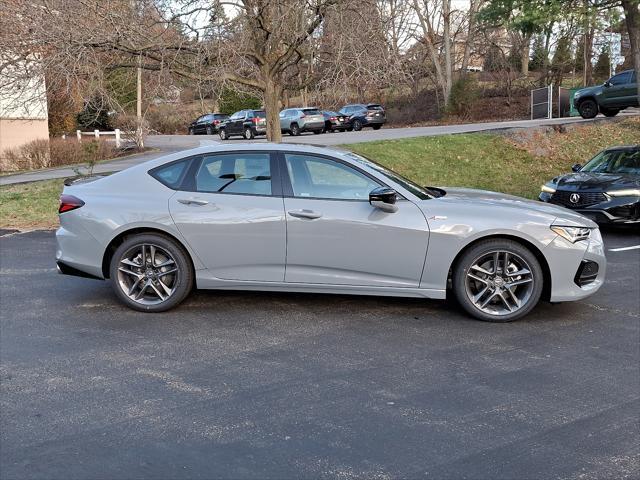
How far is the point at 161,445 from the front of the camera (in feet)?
11.5

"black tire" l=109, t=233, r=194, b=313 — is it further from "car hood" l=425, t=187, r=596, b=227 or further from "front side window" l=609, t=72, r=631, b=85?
"front side window" l=609, t=72, r=631, b=85

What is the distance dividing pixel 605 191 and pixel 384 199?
5909 mm

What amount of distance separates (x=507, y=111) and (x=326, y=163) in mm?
34275

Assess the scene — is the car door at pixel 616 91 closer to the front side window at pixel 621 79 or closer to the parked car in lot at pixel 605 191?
the front side window at pixel 621 79

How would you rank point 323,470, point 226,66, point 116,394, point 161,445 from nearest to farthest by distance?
1. point 323,470
2. point 161,445
3. point 116,394
4. point 226,66

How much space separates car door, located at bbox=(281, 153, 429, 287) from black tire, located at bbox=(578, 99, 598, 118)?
69.0 ft

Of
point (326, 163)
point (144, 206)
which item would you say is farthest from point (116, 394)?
point (326, 163)

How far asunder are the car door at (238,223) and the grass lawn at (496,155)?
9.74m

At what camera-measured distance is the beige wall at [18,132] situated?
83.3ft

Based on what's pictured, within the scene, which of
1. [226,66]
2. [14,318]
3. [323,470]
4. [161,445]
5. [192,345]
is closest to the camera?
[323,470]

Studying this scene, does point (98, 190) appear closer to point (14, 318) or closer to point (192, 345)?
point (14, 318)

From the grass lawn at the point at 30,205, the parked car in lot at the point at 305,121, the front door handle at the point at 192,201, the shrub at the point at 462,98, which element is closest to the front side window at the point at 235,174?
the front door handle at the point at 192,201

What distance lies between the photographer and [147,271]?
5.90 metres

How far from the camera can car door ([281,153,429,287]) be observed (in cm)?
559
